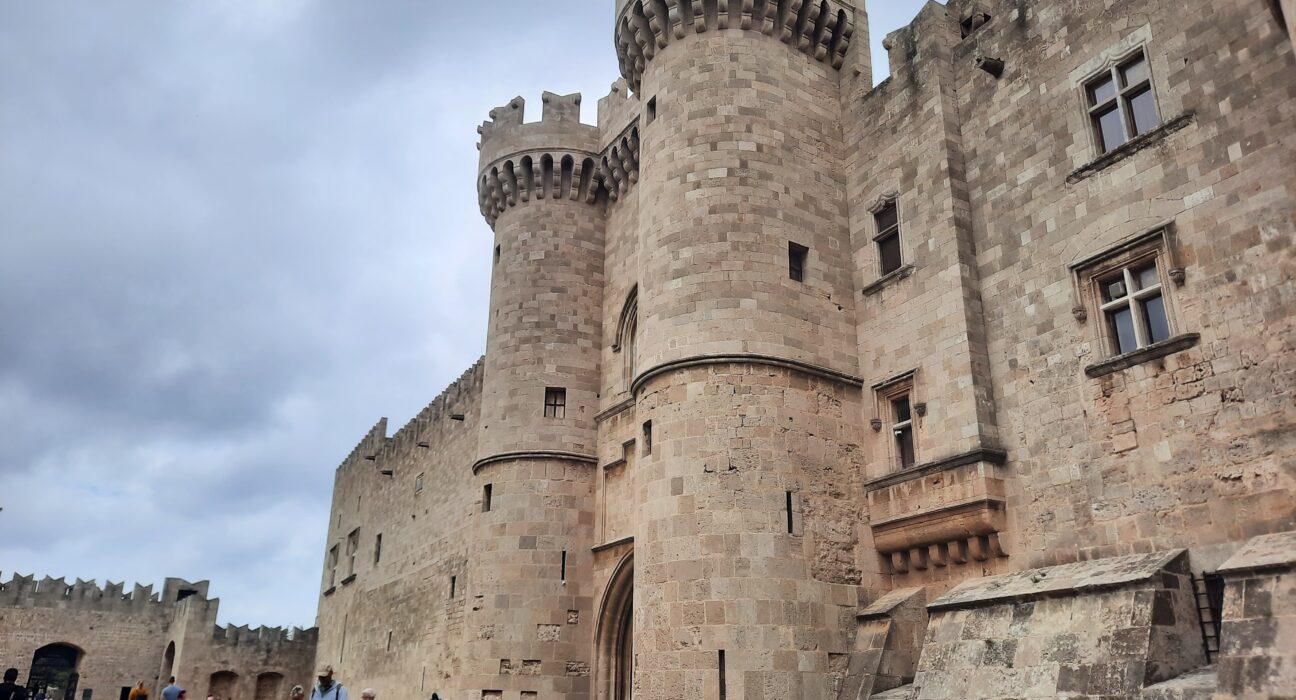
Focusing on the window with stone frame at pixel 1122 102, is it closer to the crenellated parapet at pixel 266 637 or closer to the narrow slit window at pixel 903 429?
the narrow slit window at pixel 903 429

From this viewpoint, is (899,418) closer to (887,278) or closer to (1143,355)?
(887,278)

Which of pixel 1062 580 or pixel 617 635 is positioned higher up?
pixel 1062 580

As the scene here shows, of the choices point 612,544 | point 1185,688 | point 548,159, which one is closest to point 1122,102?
point 1185,688

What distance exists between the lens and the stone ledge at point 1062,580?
28.1 feet

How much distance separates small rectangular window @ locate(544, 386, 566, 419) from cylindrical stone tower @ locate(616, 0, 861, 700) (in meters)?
3.91

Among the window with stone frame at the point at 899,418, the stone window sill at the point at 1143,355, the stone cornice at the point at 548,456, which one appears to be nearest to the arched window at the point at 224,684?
the stone cornice at the point at 548,456

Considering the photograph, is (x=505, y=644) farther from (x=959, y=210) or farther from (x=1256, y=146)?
(x=1256, y=146)

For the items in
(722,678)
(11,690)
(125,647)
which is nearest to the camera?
(11,690)

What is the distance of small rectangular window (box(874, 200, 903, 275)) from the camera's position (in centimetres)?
1294

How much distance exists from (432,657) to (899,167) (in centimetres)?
1346

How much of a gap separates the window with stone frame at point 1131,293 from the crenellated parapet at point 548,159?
396 inches

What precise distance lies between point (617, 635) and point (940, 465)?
6.53m

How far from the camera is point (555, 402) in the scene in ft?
56.0

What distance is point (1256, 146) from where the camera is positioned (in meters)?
8.95
